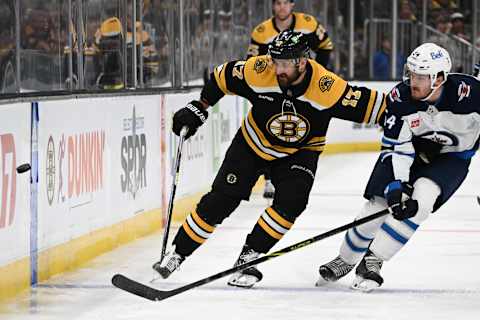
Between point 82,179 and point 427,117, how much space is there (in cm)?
184

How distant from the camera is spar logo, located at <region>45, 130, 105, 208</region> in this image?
19.4ft

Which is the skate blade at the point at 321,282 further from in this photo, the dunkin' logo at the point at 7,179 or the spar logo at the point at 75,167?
the dunkin' logo at the point at 7,179

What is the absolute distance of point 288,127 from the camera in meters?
5.63

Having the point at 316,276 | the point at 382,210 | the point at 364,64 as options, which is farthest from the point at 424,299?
the point at 364,64

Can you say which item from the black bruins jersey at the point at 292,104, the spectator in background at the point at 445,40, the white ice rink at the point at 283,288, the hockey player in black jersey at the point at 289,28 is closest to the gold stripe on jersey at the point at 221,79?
the black bruins jersey at the point at 292,104

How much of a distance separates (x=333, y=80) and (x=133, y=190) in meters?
2.05

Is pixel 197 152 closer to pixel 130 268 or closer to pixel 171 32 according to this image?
pixel 171 32

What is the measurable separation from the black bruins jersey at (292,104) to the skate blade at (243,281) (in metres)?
0.52

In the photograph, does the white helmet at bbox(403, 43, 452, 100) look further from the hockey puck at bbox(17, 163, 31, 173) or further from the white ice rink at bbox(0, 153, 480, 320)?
the hockey puck at bbox(17, 163, 31, 173)

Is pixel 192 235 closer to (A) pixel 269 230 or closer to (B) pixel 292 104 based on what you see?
(A) pixel 269 230

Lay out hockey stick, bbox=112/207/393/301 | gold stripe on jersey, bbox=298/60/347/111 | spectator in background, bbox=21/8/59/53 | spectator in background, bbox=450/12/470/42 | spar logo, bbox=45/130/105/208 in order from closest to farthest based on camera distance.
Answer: hockey stick, bbox=112/207/393/301 < gold stripe on jersey, bbox=298/60/347/111 < spar logo, bbox=45/130/105/208 < spectator in background, bbox=21/8/59/53 < spectator in background, bbox=450/12/470/42

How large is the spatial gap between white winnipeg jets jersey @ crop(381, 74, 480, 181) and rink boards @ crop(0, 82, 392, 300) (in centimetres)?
152

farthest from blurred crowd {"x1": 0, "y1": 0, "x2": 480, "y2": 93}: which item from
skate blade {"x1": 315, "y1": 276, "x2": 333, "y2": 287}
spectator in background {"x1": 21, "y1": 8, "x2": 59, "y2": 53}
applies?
skate blade {"x1": 315, "y1": 276, "x2": 333, "y2": 287}

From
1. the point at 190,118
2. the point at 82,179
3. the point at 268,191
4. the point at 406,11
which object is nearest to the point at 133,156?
the point at 82,179
